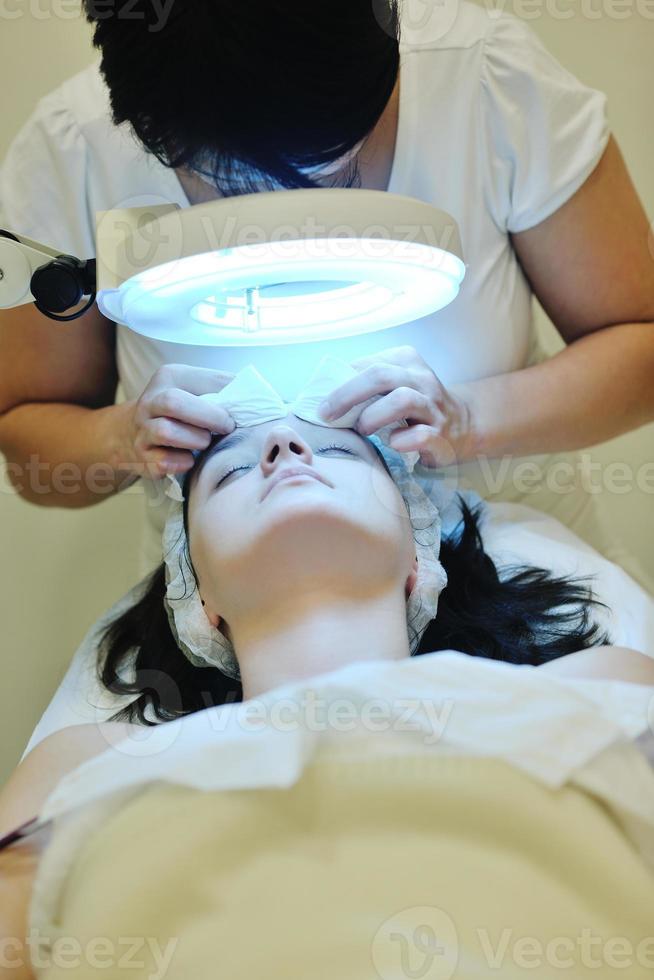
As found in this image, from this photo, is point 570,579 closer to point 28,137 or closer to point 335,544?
point 335,544

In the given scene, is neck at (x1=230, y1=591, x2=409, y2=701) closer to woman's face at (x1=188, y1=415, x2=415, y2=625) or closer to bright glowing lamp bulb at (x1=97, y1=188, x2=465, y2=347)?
woman's face at (x1=188, y1=415, x2=415, y2=625)

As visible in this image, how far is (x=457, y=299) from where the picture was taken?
1436 mm

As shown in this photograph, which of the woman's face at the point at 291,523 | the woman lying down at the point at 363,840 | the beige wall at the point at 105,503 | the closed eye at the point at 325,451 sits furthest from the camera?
the beige wall at the point at 105,503

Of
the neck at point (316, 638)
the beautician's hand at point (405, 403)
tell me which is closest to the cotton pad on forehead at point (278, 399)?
the beautician's hand at point (405, 403)

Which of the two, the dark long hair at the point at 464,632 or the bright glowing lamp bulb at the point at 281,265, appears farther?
the dark long hair at the point at 464,632

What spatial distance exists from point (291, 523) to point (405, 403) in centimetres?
22

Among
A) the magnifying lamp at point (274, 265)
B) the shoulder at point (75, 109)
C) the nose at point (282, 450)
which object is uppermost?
the shoulder at point (75, 109)

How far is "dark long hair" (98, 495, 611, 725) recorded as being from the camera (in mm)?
1324

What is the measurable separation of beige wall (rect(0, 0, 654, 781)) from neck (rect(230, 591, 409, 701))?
91cm

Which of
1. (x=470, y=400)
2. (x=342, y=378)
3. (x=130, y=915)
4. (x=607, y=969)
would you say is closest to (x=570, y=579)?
(x=470, y=400)

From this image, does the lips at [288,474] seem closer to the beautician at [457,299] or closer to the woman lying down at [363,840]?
the beautician at [457,299]

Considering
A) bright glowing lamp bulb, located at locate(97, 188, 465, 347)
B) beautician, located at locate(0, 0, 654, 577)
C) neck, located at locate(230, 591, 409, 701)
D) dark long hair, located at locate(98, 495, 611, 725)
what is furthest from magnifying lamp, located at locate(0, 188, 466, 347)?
dark long hair, located at locate(98, 495, 611, 725)

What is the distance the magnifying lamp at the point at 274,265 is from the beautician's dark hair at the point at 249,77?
90mm

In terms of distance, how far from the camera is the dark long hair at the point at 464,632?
1.32m
